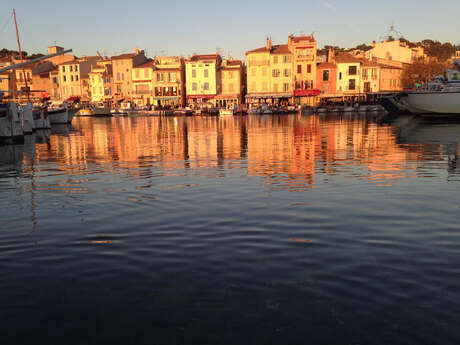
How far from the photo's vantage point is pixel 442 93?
5150 centimetres

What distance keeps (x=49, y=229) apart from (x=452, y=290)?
737 cm

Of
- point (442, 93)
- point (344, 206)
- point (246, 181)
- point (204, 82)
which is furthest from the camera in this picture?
point (204, 82)

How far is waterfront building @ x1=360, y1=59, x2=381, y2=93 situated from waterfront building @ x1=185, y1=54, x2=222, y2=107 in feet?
99.2

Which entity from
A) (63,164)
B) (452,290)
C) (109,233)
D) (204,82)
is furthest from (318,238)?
(204,82)

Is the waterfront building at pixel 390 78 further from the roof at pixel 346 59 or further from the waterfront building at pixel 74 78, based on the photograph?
the waterfront building at pixel 74 78

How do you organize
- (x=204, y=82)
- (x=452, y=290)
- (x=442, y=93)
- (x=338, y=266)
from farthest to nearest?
(x=204, y=82) < (x=442, y=93) < (x=338, y=266) < (x=452, y=290)

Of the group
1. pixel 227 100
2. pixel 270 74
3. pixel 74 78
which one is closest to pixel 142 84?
pixel 74 78

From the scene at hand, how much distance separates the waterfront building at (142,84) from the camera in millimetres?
91012

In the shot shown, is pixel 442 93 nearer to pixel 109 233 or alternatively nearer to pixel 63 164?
pixel 63 164

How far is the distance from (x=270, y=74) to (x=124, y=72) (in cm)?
3371

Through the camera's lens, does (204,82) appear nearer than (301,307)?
No

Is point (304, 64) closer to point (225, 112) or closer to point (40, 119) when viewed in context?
point (225, 112)

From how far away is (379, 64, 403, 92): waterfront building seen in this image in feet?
278

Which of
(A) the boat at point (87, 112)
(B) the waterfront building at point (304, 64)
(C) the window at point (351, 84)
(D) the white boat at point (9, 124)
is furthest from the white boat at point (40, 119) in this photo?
(C) the window at point (351, 84)
